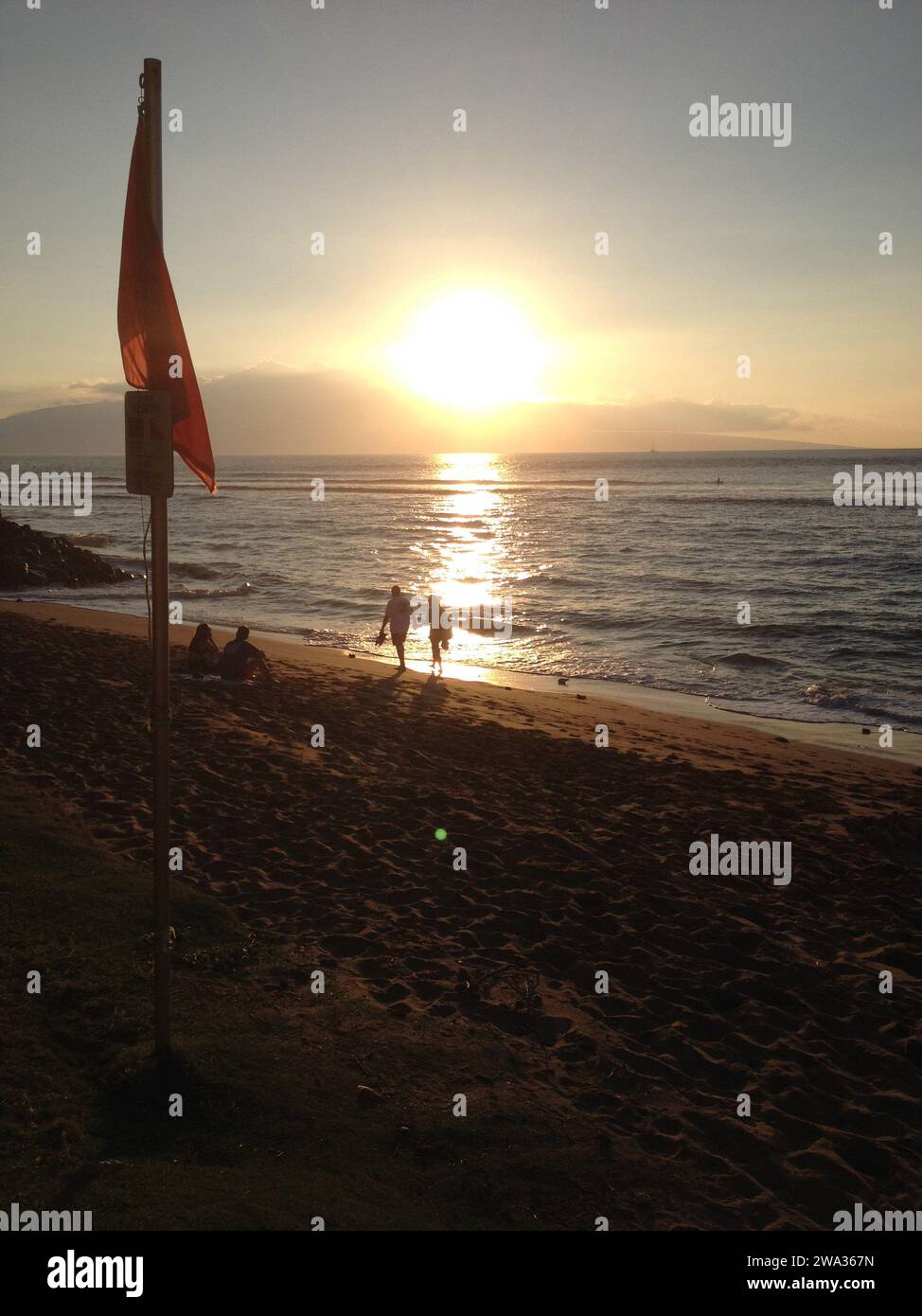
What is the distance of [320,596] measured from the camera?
31922 mm

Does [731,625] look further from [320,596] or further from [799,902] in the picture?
[799,902]

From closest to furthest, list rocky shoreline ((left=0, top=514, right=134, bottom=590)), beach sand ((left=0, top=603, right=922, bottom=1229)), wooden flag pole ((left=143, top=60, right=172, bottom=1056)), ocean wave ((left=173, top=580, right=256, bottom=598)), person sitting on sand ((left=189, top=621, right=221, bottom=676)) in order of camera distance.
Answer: wooden flag pole ((left=143, top=60, right=172, bottom=1056)) → beach sand ((left=0, top=603, right=922, bottom=1229)) → person sitting on sand ((left=189, top=621, right=221, bottom=676)) → rocky shoreline ((left=0, top=514, right=134, bottom=590)) → ocean wave ((left=173, top=580, right=256, bottom=598))

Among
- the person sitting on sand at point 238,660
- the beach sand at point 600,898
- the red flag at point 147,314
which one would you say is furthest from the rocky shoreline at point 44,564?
the red flag at point 147,314

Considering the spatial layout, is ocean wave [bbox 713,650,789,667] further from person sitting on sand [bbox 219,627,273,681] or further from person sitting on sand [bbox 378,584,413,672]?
person sitting on sand [bbox 219,627,273,681]

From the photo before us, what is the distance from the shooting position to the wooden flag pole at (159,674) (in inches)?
162

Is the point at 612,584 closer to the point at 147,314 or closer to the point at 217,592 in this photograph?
the point at 217,592

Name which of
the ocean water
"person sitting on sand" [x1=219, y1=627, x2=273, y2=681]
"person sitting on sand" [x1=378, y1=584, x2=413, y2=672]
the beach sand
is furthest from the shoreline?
"person sitting on sand" [x1=219, y1=627, x2=273, y2=681]

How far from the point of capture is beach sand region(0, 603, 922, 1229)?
506 cm

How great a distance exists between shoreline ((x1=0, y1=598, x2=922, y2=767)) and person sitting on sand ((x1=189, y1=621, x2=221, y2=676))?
3.01 meters

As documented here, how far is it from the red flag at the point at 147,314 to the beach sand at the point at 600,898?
13.0 feet

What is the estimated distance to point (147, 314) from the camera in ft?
14.0
